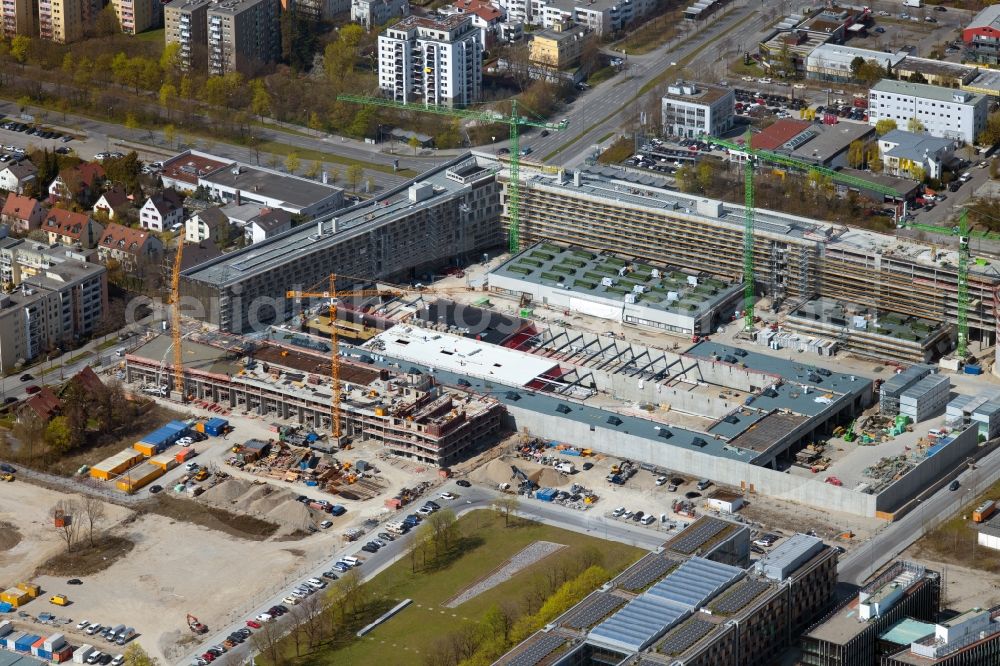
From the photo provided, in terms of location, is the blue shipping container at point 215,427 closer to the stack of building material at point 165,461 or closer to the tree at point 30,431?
the stack of building material at point 165,461

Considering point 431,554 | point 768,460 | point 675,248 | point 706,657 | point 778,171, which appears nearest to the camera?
point 706,657

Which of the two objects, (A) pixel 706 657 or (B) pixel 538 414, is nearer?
(A) pixel 706 657

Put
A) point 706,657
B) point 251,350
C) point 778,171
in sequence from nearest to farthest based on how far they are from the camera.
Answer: point 706,657 < point 251,350 < point 778,171

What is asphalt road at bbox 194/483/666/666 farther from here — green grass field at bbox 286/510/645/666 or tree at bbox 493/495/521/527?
green grass field at bbox 286/510/645/666

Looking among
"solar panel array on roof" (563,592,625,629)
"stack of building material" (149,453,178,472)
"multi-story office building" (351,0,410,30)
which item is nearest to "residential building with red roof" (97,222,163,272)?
"stack of building material" (149,453,178,472)

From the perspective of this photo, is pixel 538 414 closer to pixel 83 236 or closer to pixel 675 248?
pixel 675 248

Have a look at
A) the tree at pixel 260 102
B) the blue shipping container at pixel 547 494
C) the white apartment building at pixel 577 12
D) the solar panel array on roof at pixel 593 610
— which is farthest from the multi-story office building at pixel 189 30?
the solar panel array on roof at pixel 593 610

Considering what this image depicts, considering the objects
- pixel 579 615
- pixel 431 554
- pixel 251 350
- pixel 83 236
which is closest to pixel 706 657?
pixel 579 615
